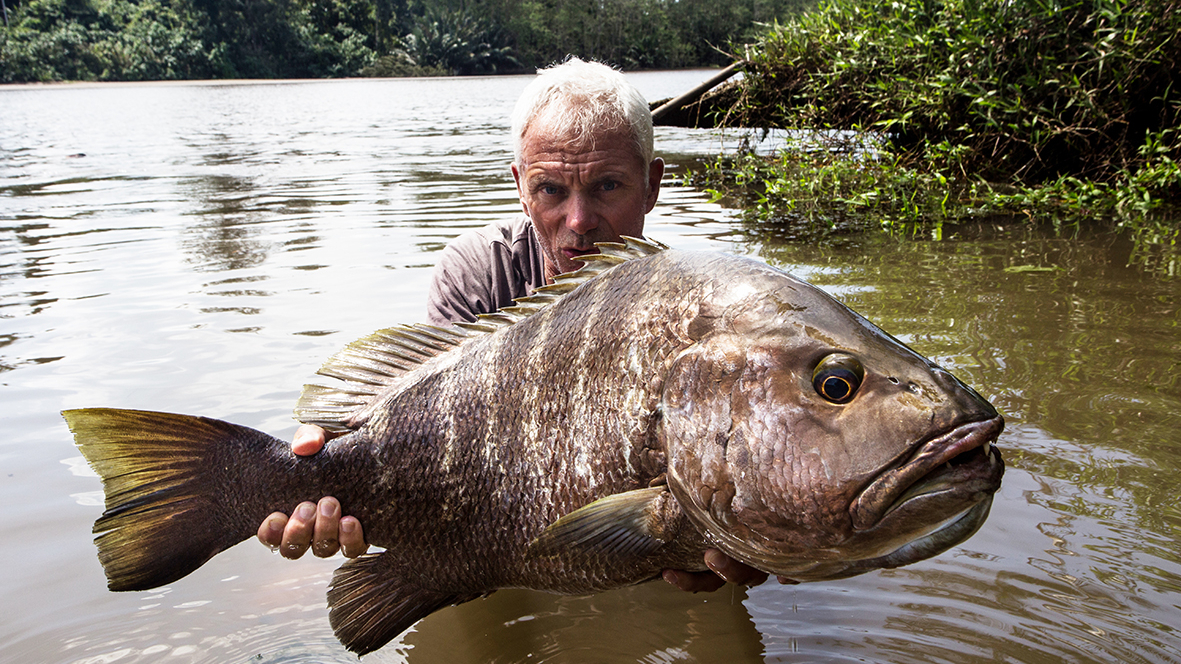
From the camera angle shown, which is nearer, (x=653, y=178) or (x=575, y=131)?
(x=575, y=131)

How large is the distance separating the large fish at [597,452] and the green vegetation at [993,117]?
610cm

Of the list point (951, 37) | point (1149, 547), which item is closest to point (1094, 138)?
point (951, 37)

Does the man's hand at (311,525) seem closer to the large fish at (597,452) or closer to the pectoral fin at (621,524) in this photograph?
the large fish at (597,452)

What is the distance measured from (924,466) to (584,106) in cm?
190

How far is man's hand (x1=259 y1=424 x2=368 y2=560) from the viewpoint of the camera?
2061 mm

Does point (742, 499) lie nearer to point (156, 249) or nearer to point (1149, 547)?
point (1149, 547)

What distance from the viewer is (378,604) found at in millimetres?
2148

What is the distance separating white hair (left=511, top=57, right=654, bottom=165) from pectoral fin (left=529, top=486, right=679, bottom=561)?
5.02 feet

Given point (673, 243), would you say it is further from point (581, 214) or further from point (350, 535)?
point (350, 535)

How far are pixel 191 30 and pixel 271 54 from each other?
6.26 m

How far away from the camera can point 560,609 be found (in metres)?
2.70

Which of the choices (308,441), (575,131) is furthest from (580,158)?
(308,441)

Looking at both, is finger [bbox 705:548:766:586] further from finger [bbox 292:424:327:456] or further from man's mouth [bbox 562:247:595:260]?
man's mouth [bbox 562:247:595:260]

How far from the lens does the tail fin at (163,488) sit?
6.40ft
